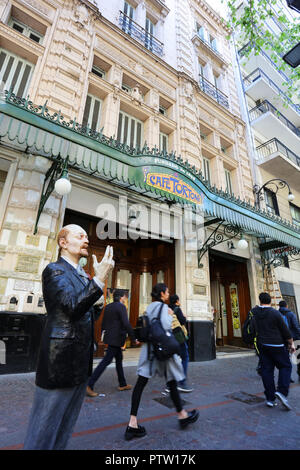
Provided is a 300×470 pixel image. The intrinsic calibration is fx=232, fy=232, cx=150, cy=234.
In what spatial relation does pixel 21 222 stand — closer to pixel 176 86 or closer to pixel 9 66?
pixel 9 66

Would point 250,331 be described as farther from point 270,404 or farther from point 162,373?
point 162,373

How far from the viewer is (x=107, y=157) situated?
5016 millimetres

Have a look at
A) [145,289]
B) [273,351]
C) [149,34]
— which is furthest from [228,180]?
[273,351]

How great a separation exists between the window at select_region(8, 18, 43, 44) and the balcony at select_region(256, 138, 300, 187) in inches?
451

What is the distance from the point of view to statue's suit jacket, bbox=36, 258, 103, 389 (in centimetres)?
149

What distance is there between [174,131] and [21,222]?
292 inches

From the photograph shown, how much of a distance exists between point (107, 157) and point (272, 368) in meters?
5.02

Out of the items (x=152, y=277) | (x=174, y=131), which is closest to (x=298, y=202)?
(x=174, y=131)

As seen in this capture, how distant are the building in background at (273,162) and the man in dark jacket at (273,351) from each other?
22.9 ft

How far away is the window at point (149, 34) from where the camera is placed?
35.0ft

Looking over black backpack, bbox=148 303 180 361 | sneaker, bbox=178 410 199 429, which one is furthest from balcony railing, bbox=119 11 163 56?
sneaker, bbox=178 410 199 429

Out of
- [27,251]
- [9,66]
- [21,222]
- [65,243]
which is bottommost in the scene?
[65,243]
